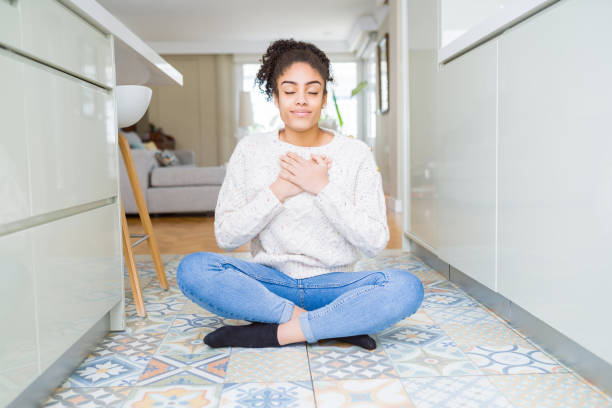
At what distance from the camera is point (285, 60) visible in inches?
59.8

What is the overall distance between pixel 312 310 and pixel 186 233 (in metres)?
2.62

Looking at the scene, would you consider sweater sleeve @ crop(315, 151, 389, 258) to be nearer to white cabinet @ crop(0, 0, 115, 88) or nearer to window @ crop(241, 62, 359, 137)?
white cabinet @ crop(0, 0, 115, 88)

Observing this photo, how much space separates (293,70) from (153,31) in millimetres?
6924

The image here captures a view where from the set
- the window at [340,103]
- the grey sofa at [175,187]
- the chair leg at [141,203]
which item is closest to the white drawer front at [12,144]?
the chair leg at [141,203]

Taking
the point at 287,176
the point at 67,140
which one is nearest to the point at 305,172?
the point at 287,176

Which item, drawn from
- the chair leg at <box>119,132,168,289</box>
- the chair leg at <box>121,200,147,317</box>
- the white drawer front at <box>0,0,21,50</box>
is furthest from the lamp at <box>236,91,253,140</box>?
the white drawer front at <box>0,0,21,50</box>

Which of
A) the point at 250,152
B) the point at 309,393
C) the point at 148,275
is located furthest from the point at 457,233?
the point at 148,275

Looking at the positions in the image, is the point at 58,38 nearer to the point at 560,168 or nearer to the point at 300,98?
the point at 300,98

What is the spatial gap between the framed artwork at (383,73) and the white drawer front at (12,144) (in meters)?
5.26

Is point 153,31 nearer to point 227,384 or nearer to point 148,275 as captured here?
point 148,275

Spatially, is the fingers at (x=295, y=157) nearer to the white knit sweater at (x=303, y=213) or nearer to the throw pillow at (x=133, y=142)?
the white knit sweater at (x=303, y=213)

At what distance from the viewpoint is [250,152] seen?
1.58 metres

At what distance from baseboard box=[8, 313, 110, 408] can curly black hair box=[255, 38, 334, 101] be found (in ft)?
2.77

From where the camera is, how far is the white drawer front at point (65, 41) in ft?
3.47
